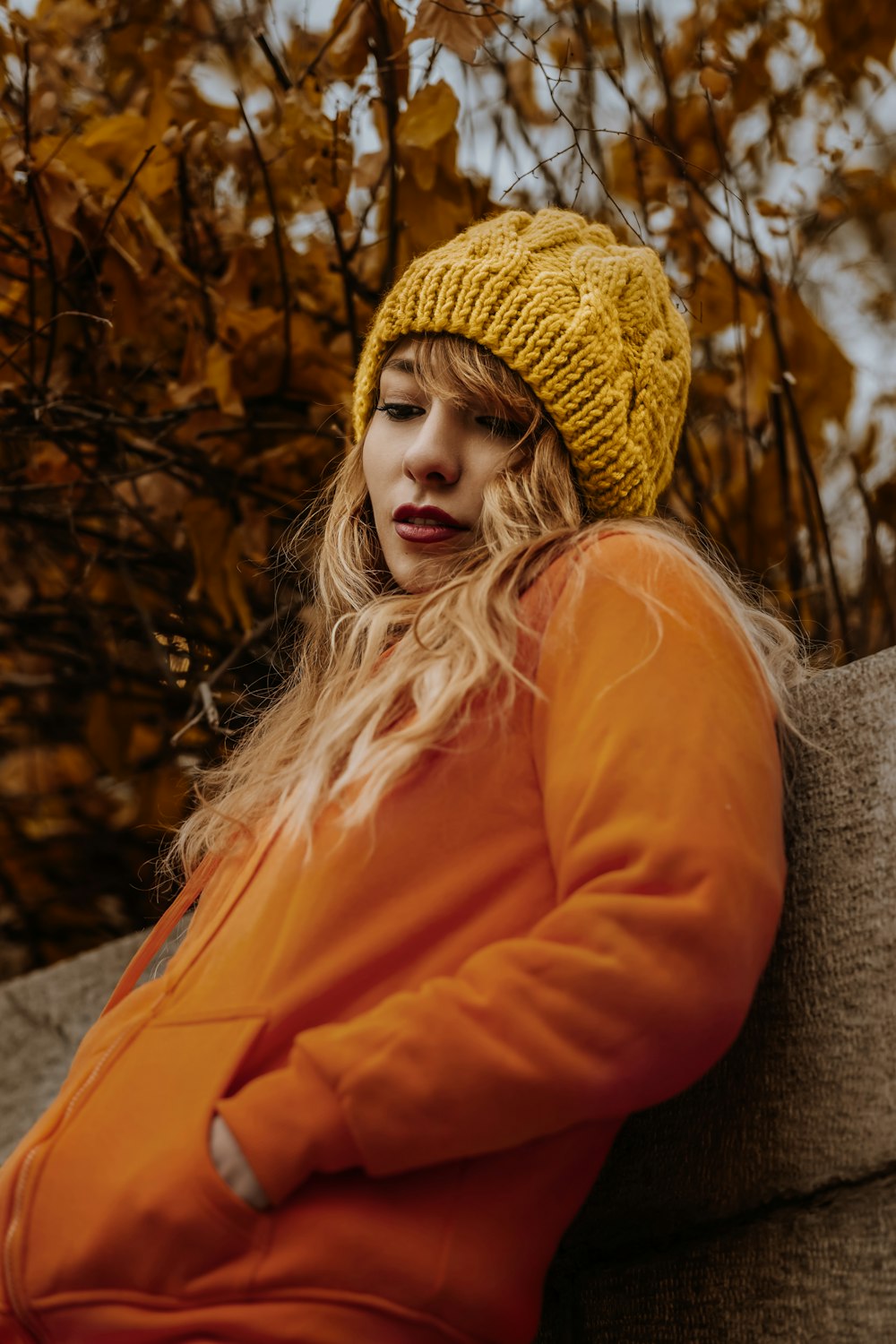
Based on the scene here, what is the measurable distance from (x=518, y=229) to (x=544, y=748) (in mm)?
754

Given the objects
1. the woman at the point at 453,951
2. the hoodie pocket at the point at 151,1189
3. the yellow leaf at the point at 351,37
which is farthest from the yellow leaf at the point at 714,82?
the hoodie pocket at the point at 151,1189

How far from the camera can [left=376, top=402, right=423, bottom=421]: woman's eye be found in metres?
1.56

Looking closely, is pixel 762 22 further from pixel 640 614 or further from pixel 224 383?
pixel 640 614

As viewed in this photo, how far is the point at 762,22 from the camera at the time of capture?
2.28 meters

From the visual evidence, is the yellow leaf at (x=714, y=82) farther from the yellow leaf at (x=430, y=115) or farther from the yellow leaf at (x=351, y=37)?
the yellow leaf at (x=351, y=37)

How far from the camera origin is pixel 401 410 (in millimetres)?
1572

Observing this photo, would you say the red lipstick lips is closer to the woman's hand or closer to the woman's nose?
the woman's nose

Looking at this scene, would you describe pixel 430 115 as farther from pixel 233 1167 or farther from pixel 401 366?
pixel 233 1167

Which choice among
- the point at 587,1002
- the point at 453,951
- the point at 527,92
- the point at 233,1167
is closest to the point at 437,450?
the point at 453,951

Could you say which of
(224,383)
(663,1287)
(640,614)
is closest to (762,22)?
(224,383)

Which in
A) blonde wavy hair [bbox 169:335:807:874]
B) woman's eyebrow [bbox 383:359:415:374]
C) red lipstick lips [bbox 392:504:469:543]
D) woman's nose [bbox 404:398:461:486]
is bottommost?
blonde wavy hair [bbox 169:335:807:874]

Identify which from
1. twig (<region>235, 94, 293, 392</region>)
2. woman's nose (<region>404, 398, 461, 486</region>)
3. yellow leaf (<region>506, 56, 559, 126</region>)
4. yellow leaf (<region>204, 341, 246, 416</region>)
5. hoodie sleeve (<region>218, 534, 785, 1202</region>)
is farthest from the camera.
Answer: yellow leaf (<region>506, 56, 559, 126</region>)

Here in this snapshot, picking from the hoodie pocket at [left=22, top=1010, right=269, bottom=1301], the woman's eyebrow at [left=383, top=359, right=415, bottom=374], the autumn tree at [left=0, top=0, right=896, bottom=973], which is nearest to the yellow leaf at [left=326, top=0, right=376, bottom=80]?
the autumn tree at [left=0, top=0, right=896, bottom=973]

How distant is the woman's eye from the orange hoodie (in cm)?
44
